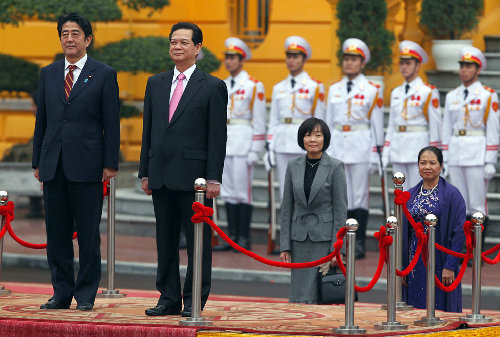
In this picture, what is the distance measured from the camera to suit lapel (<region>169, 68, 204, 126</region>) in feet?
29.8

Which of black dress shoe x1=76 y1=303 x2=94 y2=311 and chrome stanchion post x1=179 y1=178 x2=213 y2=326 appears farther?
black dress shoe x1=76 y1=303 x2=94 y2=311

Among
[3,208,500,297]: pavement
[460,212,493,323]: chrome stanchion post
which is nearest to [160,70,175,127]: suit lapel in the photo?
[460,212,493,323]: chrome stanchion post

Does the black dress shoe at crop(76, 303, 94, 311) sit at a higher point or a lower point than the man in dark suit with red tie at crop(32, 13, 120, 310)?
lower

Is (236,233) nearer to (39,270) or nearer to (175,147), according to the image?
(39,270)

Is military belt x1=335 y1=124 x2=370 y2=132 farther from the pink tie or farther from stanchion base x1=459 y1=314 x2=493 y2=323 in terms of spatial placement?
the pink tie

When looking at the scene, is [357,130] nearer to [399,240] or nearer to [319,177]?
[319,177]

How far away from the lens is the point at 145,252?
15094 millimetres

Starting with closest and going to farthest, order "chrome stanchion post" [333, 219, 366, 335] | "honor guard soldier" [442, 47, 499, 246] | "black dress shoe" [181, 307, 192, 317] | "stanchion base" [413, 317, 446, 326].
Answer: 1. "chrome stanchion post" [333, 219, 366, 335]
2. "black dress shoe" [181, 307, 192, 317]
3. "stanchion base" [413, 317, 446, 326]
4. "honor guard soldier" [442, 47, 499, 246]

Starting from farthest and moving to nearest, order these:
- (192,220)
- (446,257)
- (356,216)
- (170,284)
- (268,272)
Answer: (356,216) < (268,272) < (446,257) < (170,284) < (192,220)

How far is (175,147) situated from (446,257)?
87.7 inches

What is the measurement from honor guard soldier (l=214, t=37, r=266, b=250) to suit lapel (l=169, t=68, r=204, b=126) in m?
6.09

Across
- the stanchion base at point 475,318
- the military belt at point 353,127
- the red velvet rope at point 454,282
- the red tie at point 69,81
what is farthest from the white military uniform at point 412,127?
the red tie at point 69,81

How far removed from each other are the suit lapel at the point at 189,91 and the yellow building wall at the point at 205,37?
1097 centimetres

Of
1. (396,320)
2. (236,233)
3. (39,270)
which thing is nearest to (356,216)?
(236,233)
